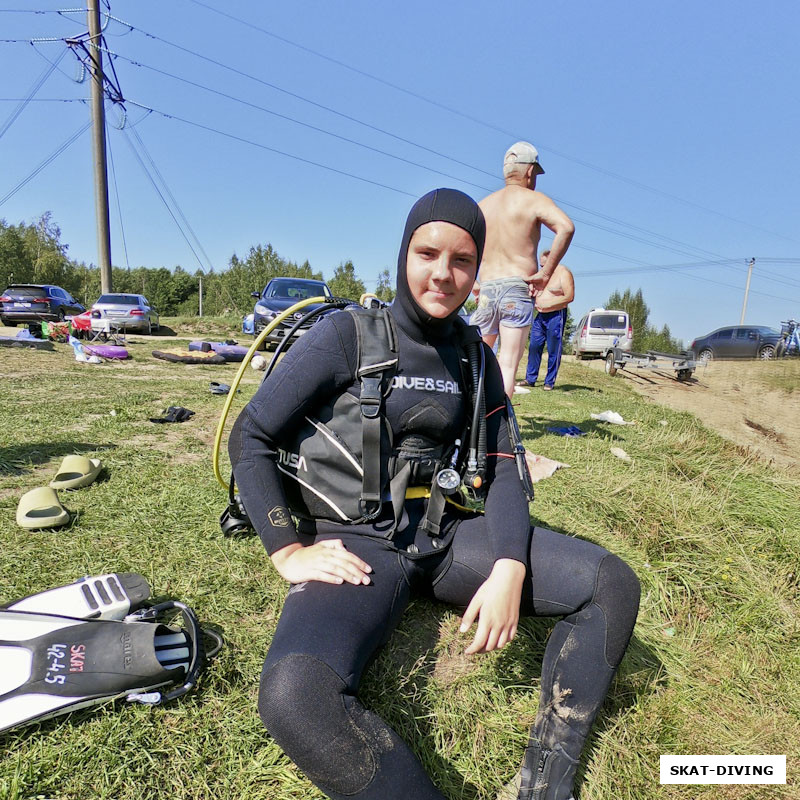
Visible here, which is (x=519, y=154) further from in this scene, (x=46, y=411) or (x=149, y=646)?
(x=46, y=411)

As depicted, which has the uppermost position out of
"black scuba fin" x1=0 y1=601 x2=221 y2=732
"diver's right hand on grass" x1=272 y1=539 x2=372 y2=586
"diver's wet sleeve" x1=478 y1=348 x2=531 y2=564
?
"diver's wet sleeve" x1=478 y1=348 x2=531 y2=564

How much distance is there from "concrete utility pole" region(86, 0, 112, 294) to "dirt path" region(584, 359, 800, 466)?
16979 mm

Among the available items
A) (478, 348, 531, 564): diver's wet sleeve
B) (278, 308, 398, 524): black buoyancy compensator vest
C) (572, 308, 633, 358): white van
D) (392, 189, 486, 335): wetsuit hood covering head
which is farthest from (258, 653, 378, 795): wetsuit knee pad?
(572, 308, 633, 358): white van

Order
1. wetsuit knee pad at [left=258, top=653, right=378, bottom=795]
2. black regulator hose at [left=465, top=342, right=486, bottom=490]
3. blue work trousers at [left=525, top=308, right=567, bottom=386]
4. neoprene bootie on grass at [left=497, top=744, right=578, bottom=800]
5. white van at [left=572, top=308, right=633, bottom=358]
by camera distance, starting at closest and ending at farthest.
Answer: wetsuit knee pad at [left=258, top=653, right=378, bottom=795] → neoprene bootie on grass at [left=497, top=744, right=578, bottom=800] → black regulator hose at [left=465, top=342, right=486, bottom=490] → blue work trousers at [left=525, top=308, right=567, bottom=386] → white van at [left=572, top=308, right=633, bottom=358]

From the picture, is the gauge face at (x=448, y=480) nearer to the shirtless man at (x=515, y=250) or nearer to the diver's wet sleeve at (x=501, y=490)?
the diver's wet sleeve at (x=501, y=490)

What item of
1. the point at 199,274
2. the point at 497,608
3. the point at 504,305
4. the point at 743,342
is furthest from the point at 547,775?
the point at 199,274

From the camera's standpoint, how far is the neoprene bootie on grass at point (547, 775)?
133 centimetres

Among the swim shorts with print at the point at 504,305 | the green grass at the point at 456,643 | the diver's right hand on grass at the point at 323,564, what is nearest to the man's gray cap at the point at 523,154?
the swim shorts with print at the point at 504,305

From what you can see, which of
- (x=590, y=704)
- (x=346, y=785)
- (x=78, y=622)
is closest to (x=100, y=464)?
(x=78, y=622)

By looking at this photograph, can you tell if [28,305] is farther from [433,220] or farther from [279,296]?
[433,220]

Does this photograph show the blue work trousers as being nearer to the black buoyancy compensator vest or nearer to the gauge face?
the gauge face

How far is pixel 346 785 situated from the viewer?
3.48 ft

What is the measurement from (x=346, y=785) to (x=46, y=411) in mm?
4987

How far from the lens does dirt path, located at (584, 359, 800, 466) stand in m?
6.76
